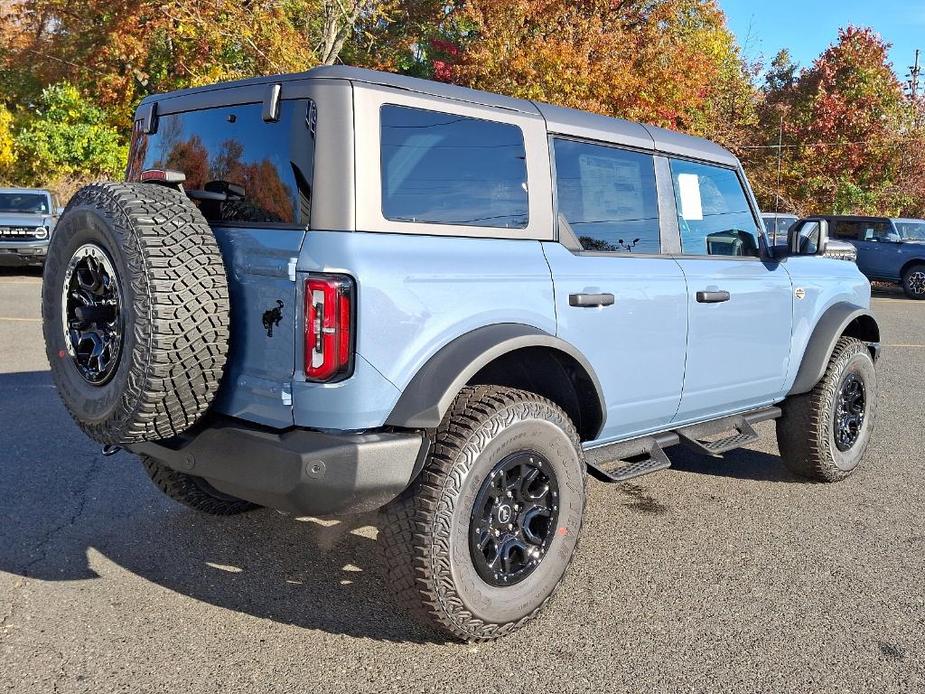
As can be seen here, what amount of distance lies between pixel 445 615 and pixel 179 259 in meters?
1.50

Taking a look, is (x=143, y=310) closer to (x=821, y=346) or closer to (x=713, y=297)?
(x=713, y=297)

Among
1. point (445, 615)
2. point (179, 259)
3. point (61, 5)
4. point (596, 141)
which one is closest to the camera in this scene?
point (179, 259)

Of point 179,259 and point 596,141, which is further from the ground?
point 596,141

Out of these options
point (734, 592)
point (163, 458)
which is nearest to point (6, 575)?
point (163, 458)

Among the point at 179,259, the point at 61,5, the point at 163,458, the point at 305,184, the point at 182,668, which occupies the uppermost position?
the point at 61,5

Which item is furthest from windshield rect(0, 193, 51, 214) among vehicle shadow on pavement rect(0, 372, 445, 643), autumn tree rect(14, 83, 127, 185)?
vehicle shadow on pavement rect(0, 372, 445, 643)

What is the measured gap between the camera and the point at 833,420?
5.23 m

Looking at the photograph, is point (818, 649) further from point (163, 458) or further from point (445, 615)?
point (163, 458)

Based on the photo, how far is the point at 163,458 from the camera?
3.24 m

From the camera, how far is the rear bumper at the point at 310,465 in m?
2.84

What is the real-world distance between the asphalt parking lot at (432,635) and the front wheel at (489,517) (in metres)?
0.17

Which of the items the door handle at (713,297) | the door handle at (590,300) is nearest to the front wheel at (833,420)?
the door handle at (713,297)

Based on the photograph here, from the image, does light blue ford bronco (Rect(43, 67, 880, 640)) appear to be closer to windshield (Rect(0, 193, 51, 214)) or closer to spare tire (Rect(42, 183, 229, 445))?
spare tire (Rect(42, 183, 229, 445))

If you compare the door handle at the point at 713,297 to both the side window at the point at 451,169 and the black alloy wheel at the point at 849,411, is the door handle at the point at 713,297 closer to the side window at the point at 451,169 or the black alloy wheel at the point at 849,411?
the side window at the point at 451,169
